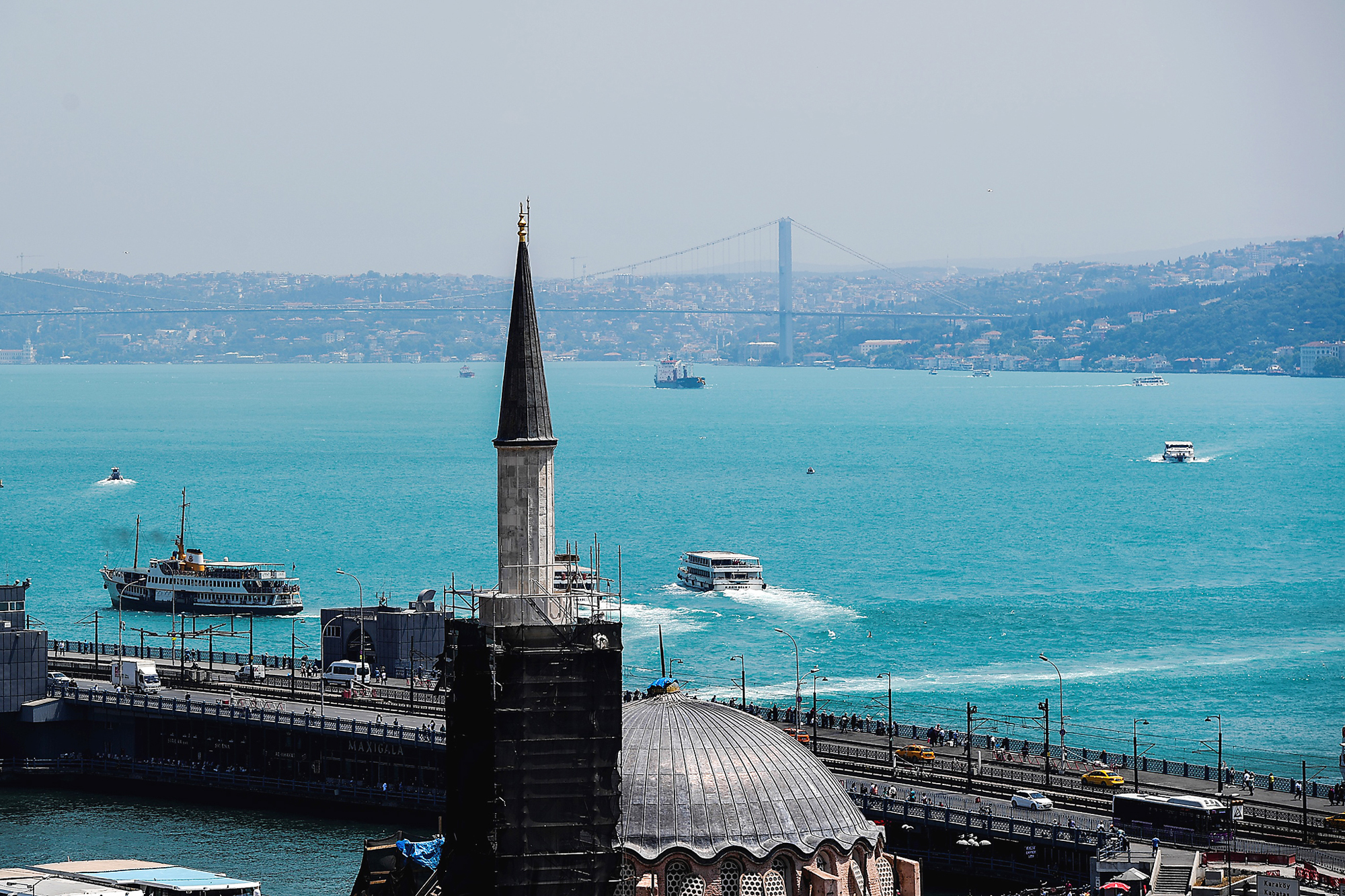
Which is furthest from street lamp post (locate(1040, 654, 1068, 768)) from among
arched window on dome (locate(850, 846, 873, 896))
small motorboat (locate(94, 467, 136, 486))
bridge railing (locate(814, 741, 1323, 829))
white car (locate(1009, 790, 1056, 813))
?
small motorboat (locate(94, 467, 136, 486))

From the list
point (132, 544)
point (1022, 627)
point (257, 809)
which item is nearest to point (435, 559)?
point (132, 544)

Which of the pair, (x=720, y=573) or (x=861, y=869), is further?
(x=720, y=573)

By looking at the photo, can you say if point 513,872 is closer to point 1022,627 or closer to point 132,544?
point 1022,627

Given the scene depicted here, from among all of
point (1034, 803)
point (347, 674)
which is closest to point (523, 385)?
point (1034, 803)

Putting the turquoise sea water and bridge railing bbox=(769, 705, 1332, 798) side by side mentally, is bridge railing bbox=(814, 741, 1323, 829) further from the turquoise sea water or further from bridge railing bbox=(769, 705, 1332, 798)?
the turquoise sea water

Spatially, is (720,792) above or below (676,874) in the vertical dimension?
above

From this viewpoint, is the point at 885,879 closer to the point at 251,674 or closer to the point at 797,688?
the point at 797,688
